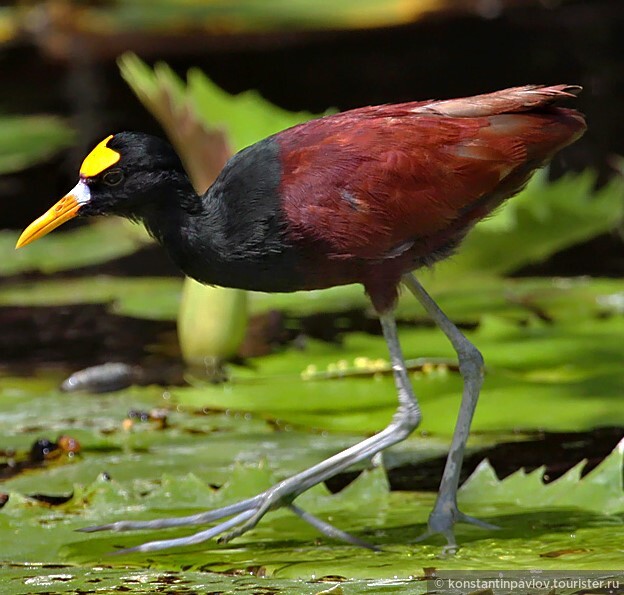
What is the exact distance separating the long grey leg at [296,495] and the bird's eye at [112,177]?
32.9 inches

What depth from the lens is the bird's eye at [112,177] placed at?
3879mm

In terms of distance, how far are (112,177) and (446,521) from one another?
1310mm

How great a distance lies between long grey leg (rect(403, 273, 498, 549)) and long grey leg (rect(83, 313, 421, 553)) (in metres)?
0.14

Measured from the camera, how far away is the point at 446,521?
3867 mm

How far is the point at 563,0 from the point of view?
1295 centimetres

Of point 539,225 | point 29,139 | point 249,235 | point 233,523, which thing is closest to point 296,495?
point 233,523

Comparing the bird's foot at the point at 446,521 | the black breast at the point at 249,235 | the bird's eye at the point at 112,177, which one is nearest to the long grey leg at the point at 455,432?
the bird's foot at the point at 446,521

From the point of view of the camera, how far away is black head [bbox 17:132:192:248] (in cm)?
388

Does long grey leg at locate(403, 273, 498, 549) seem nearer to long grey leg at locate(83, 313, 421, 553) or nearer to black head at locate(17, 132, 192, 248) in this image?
long grey leg at locate(83, 313, 421, 553)

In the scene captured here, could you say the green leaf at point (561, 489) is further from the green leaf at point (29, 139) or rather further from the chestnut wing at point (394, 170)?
the green leaf at point (29, 139)

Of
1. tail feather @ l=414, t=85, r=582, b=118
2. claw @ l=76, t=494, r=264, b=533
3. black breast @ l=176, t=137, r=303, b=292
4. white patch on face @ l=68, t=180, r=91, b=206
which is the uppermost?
tail feather @ l=414, t=85, r=582, b=118

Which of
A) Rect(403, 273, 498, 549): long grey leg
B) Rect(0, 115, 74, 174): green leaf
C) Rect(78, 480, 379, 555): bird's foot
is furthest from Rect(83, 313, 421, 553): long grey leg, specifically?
Rect(0, 115, 74, 174): green leaf

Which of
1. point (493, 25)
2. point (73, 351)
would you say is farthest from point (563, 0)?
point (73, 351)

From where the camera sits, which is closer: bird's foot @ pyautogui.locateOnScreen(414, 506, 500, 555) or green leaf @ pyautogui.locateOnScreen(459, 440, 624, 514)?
bird's foot @ pyautogui.locateOnScreen(414, 506, 500, 555)
